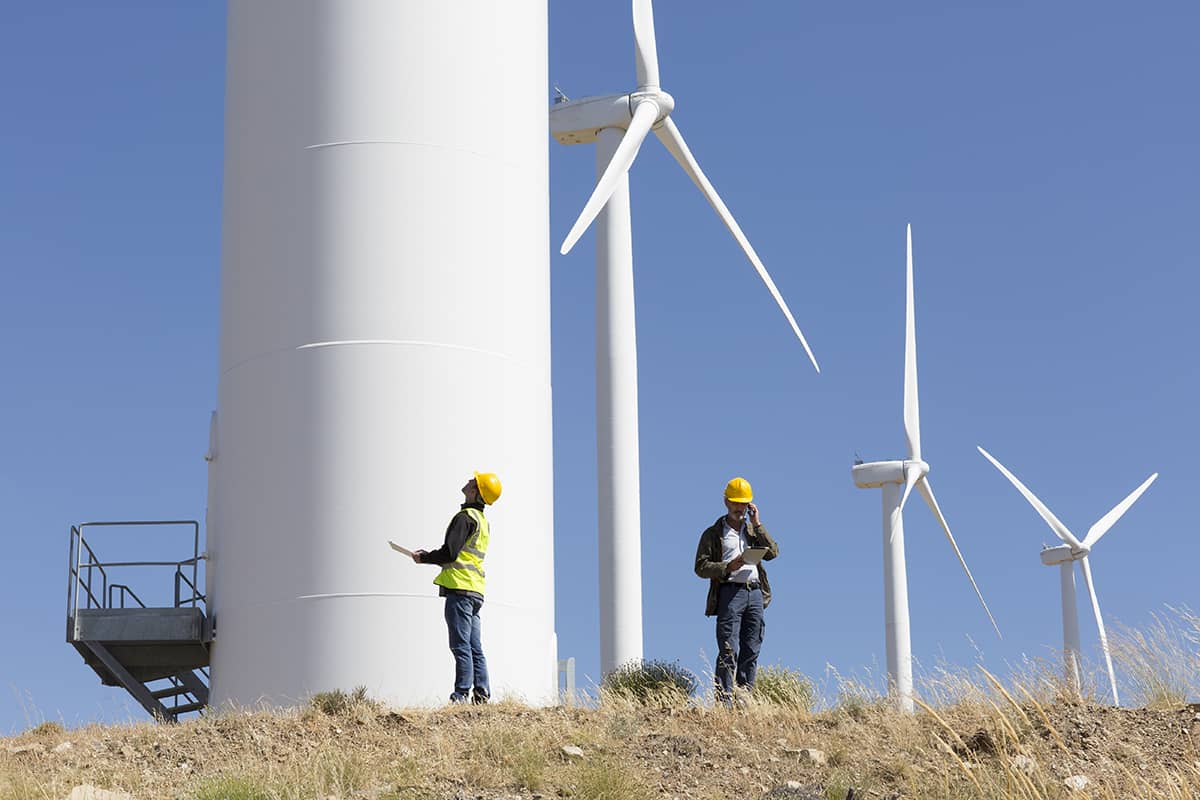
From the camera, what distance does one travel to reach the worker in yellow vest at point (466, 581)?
51.5 feet

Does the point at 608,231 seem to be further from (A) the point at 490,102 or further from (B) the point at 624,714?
(B) the point at 624,714

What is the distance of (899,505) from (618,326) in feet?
63.6

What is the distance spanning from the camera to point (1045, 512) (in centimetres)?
4375

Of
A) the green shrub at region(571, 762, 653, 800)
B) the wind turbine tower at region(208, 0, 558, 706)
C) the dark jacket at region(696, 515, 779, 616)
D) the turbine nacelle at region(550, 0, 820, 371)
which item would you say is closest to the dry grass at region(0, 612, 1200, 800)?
the green shrub at region(571, 762, 653, 800)

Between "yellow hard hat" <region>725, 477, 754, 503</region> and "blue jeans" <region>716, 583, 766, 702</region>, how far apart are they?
756 mm

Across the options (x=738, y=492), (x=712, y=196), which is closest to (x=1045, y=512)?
(x=712, y=196)

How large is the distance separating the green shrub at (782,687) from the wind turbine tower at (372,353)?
11.8 ft

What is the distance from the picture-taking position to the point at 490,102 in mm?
20797

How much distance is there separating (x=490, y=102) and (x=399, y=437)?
14.6ft

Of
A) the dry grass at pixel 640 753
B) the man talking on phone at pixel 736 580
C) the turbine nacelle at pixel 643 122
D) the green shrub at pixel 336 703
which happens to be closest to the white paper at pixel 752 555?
the man talking on phone at pixel 736 580

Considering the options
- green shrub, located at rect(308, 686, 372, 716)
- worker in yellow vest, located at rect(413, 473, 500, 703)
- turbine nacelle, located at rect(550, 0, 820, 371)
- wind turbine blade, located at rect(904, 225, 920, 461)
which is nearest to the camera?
green shrub, located at rect(308, 686, 372, 716)

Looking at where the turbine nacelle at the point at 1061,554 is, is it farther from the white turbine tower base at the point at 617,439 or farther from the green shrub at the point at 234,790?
the green shrub at the point at 234,790

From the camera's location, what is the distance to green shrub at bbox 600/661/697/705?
16.0 meters

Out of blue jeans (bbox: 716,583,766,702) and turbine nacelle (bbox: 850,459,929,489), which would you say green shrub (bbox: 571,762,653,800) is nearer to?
blue jeans (bbox: 716,583,766,702)
